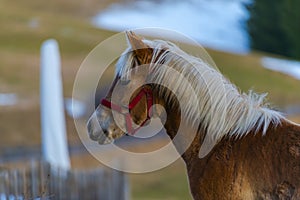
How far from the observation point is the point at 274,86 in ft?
102

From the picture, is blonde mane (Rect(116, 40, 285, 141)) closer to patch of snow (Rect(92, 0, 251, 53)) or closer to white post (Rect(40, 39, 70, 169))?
white post (Rect(40, 39, 70, 169))

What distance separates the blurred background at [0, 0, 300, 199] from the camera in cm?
1811

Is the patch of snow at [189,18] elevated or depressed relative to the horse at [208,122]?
depressed

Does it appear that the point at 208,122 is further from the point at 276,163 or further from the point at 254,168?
the point at 276,163

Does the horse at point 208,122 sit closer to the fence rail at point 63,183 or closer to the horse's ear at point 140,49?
the horse's ear at point 140,49

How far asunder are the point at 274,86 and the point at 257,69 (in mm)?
3808

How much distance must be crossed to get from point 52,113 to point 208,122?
311 inches

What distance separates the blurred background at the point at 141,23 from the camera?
713 inches

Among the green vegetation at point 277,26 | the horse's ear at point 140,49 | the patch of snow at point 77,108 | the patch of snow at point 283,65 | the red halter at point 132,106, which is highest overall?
the horse's ear at point 140,49

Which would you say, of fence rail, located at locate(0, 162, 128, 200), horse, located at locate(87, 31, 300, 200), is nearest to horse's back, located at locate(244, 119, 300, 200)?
horse, located at locate(87, 31, 300, 200)

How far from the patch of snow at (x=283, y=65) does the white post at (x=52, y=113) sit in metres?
20.5

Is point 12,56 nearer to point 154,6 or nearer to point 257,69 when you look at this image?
point 257,69

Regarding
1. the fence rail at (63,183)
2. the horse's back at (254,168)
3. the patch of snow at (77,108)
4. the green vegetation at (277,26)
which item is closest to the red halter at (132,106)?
the horse's back at (254,168)

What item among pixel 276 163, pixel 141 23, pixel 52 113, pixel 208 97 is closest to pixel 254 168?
pixel 276 163
